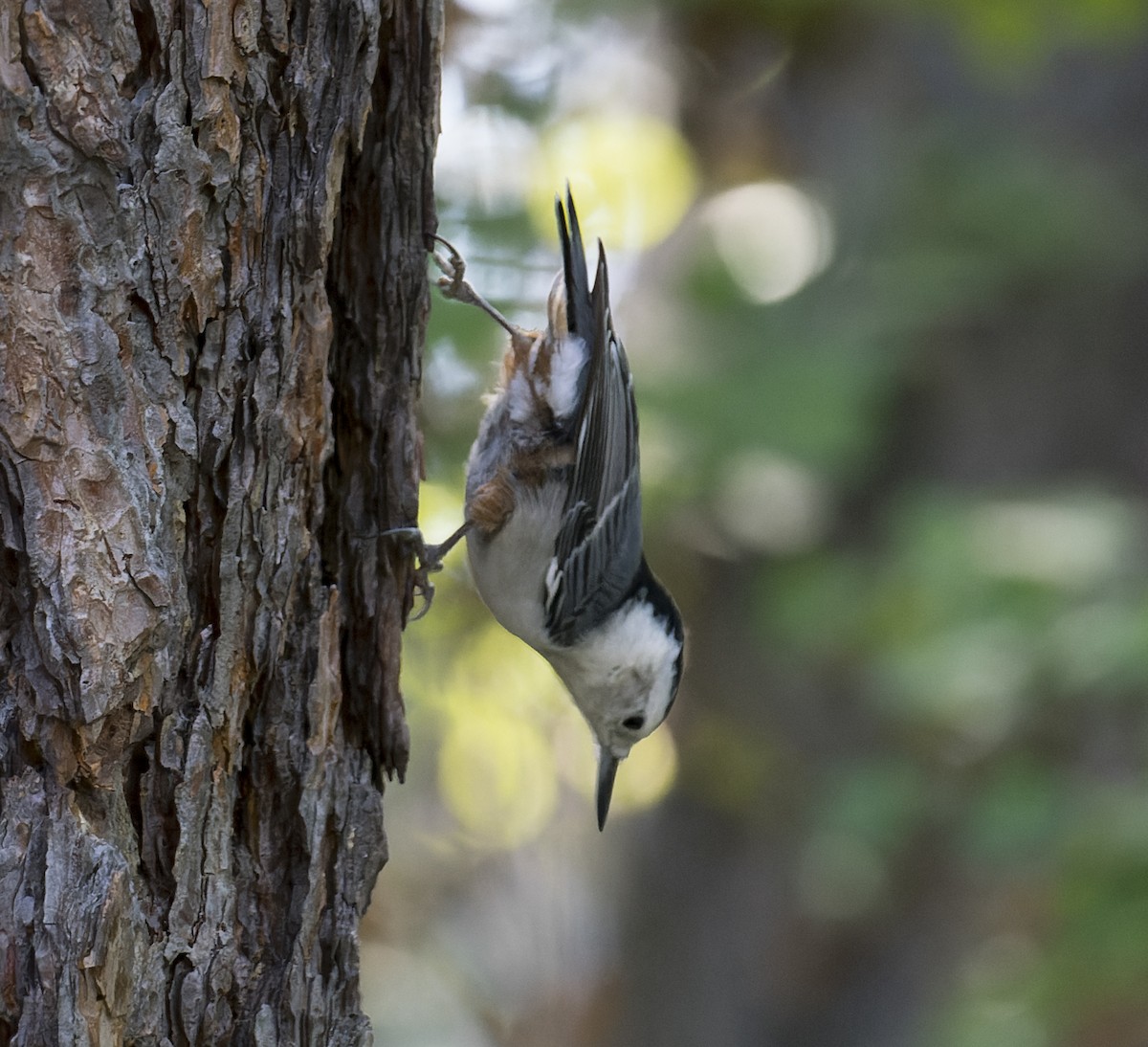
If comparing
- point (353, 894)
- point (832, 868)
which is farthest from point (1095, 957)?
point (353, 894)

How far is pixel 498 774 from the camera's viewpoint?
23.4ft

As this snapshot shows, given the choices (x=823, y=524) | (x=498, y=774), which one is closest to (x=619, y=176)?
(x=823, y=524)

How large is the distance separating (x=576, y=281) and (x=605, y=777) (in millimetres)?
1064

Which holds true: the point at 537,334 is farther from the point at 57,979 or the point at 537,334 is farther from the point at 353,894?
the point at 57,979

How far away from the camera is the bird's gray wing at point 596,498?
2.91m

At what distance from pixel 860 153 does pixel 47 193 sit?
18.4 ft

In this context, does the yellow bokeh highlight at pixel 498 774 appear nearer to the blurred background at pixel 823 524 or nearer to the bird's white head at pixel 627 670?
the blurred background at pixel 823 524

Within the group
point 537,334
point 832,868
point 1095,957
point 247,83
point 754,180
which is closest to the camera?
Result: point 247,83

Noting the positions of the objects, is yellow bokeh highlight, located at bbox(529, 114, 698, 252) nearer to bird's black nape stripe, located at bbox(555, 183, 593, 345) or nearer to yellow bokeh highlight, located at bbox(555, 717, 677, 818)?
bird's black nape stripe, located at bbox(555, 183, 593, 345)

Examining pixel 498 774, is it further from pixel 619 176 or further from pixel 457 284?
pixel 457 284

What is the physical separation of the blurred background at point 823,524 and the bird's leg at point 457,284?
1429 mm

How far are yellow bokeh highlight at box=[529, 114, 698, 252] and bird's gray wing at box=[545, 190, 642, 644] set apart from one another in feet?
3.29

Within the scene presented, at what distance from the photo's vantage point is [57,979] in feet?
5.04

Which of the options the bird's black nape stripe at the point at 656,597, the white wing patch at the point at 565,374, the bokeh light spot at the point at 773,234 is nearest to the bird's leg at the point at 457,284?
the white wing patch at the point at 565,374
